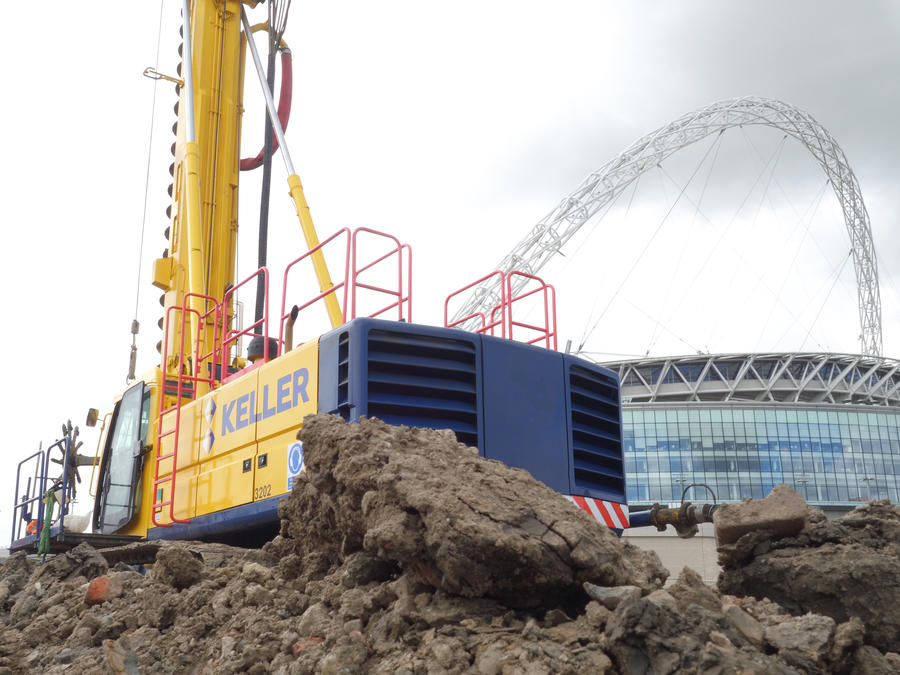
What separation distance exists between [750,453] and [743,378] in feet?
40.9

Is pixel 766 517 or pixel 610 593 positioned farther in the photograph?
pixel 766 517

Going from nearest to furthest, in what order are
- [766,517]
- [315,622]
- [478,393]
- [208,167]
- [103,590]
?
[315,622], [766,517], [103,590], [478,393], [208,167]

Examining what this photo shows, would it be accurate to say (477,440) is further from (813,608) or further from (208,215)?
(208,215)

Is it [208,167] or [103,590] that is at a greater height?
[208,167]

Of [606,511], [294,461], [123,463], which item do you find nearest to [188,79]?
[123,463]

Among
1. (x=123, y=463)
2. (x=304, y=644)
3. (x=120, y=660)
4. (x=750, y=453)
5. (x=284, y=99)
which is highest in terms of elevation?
(x=750, y=453)

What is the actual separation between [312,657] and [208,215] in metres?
8.59

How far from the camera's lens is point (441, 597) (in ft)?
13.2

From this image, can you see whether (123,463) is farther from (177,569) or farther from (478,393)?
(478,393)

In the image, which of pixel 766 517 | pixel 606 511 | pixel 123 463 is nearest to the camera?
pixel 766 517

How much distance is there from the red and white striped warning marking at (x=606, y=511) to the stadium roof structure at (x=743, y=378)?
68502 millimetres

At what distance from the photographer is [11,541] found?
1032 centimetres

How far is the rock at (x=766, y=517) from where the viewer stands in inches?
201

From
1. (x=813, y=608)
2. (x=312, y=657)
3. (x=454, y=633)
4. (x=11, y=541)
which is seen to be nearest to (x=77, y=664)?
(x=312, y=657)
